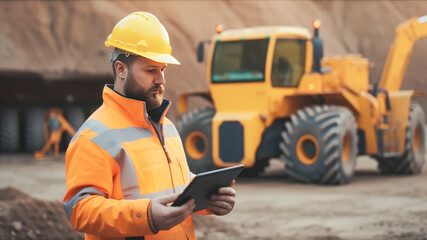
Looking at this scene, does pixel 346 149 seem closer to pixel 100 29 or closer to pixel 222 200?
pixel 222 200

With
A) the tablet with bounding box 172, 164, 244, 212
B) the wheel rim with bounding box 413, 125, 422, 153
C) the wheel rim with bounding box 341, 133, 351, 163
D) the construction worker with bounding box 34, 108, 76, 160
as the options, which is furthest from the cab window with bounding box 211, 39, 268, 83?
the tablet with bounding box 172, 164, 244, 212

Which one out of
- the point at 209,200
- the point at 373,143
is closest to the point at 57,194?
the point at 373,143

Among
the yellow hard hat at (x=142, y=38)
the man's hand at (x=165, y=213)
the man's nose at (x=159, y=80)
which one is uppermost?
the yellow hard hat at (x=142, y=38)

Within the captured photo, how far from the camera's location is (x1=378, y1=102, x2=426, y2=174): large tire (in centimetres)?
1298

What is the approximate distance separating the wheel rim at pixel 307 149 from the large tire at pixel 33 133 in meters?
10.5

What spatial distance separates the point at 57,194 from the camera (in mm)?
10906

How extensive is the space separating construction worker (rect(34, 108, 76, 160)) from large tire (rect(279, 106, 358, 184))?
8.75 meters

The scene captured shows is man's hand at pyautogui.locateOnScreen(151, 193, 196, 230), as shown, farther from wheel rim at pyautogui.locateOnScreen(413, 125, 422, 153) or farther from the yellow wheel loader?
wheel rim at pyautogui.locateOnScreen(413, 125, 422, 153)

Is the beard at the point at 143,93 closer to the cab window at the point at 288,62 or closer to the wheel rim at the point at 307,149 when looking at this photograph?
the wheel rim at the point at 307,149

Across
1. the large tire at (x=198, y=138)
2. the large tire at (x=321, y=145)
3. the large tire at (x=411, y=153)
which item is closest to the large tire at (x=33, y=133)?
the large tire at (x=198, y=138)

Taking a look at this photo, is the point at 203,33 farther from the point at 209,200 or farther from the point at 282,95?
the point at 209,200

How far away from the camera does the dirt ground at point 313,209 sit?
24.4ft

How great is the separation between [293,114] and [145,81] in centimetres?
948

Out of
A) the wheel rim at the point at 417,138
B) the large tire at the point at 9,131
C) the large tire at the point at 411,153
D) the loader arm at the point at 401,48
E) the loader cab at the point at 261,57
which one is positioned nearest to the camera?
the loader cab at the point at 261,57
